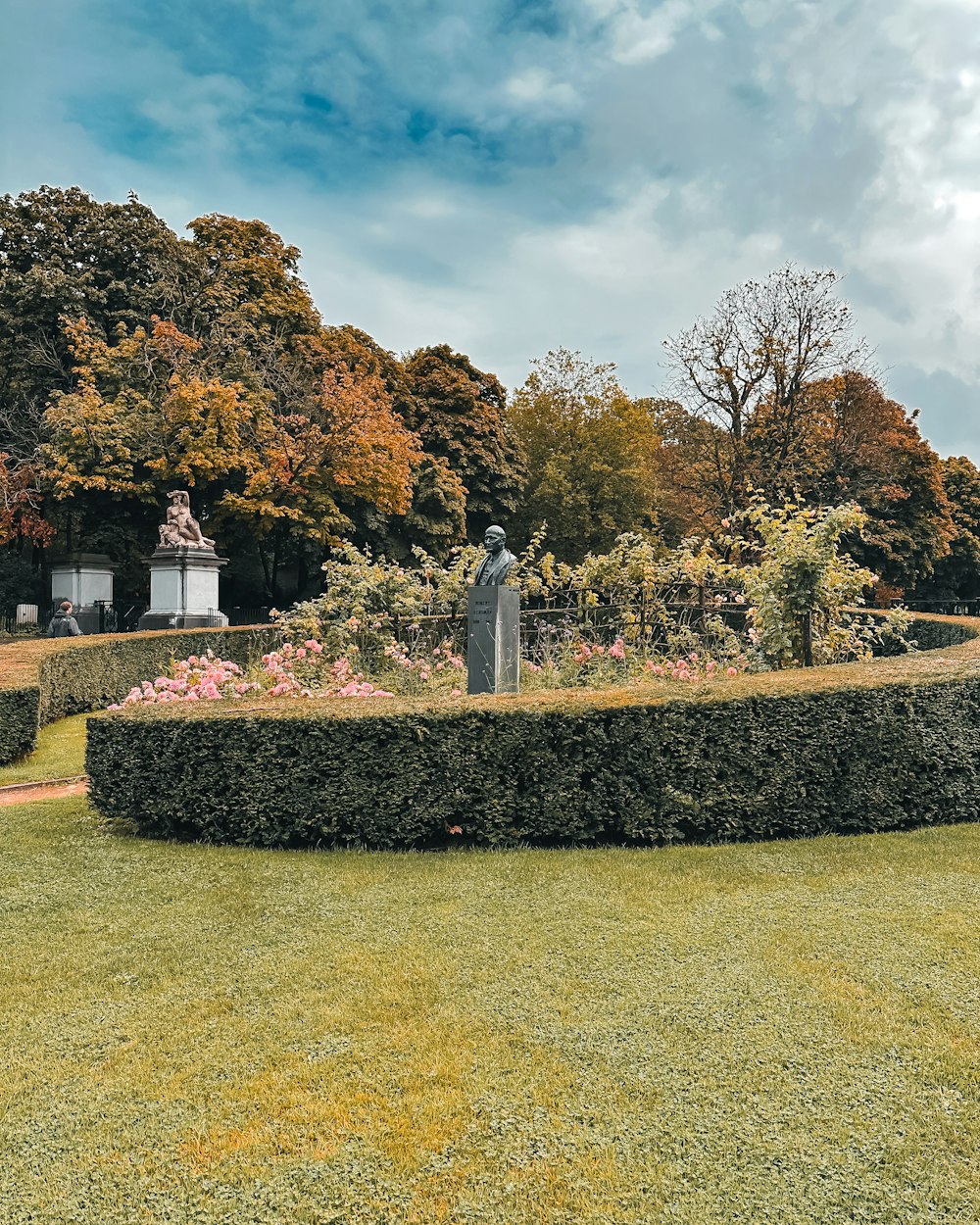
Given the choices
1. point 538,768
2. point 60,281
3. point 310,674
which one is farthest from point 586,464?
point 538,768

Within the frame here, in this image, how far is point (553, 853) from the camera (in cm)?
493

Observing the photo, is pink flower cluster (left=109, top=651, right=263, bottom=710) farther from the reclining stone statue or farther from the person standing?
the reclining stone statue

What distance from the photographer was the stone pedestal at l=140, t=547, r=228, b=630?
1638 cm

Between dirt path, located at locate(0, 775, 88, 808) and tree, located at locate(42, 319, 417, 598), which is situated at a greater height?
tree, located at locate(42, 319, 417, 598)

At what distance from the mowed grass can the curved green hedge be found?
4.19m

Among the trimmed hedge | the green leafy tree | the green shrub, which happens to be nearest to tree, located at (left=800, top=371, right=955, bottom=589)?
the green leafy tree

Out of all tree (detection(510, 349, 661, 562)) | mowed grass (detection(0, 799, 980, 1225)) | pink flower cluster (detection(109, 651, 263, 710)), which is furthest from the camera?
tree (detection(510, 349, 661, 562))

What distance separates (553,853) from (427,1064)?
227 centimetres

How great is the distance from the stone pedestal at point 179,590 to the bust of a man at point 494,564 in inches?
416

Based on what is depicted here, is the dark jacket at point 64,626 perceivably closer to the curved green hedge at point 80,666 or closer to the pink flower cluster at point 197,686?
the curved green hedge at point 80,666

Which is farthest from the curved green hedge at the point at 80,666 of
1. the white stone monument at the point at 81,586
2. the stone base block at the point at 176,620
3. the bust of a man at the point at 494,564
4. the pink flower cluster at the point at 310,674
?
the white stone monument at the point at 81,586

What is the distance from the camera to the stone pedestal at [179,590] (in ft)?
53.7

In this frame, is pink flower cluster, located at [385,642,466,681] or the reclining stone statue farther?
the reclining stone statue

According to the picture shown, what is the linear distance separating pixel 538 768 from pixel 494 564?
3088 mm
